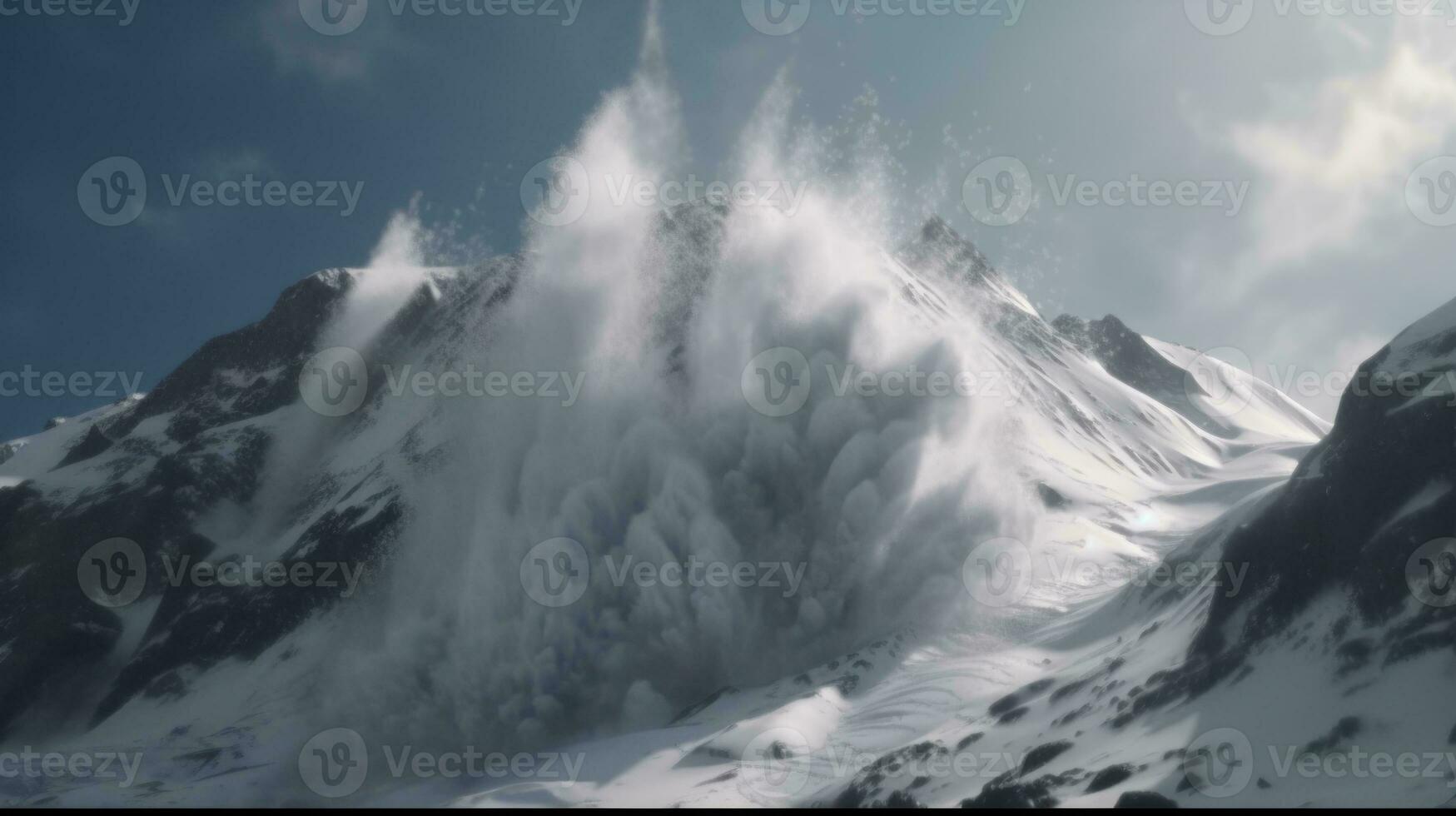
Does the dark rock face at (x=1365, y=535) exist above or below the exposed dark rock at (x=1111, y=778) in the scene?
above

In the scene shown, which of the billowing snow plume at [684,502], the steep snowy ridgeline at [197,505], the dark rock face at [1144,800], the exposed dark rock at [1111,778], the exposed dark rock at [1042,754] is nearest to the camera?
the dark rock face at [1144,800]

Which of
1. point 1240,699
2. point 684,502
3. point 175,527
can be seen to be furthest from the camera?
point 175,527

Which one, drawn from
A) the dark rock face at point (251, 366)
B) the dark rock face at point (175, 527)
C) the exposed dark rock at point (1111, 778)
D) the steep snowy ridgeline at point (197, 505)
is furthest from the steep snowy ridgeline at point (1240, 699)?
the dark rock face at point (251, 366)

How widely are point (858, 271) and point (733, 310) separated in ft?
52.4

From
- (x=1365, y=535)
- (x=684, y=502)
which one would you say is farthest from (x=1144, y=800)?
(x=684, y=502)

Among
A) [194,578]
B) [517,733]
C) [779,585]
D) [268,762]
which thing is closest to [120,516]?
[194,578]

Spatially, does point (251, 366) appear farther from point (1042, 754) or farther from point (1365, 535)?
point (1365, 535)

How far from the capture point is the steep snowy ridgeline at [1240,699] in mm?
38281

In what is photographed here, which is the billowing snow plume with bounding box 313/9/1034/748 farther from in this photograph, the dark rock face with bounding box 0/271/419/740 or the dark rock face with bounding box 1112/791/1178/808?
the dark rock face with bounding box 1112/791/1178/808

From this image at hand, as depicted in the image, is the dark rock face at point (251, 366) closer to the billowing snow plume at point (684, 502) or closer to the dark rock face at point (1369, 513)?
the billowing snow plume at point (684, 502)

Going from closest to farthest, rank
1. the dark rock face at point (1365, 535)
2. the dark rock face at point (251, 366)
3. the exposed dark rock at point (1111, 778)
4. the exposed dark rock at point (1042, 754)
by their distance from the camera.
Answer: the dark rock face at point (1365, 535) < the exposed dark rock at point (1111, 778) < the exposed dark rock at point (1042, 754) < the dark rock face at point (251, 366)

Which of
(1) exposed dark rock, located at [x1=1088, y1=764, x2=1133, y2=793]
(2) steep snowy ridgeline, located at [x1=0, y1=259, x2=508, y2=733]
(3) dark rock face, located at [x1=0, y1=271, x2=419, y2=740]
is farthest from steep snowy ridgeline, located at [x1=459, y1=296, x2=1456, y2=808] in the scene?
(2) steep snowy ridgeline, located at [x1=0, y1=259, x2=508, y2=733]

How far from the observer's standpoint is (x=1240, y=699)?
44594 mm

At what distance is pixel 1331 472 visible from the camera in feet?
160
